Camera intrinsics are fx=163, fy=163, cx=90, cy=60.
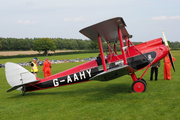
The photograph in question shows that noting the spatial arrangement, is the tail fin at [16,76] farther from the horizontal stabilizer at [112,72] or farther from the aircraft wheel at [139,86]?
the aircraft wheel at [139,86]

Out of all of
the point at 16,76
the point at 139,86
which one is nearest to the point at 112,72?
the point at 139,86

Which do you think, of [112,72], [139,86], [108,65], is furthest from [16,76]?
[139,86]

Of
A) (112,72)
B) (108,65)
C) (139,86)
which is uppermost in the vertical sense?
(108,65)

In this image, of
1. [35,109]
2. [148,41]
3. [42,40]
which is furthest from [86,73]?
[42,40]

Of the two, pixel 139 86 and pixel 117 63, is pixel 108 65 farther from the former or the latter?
pixel 139 86

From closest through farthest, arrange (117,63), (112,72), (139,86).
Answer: (112,72) → (139,86) → (117,63)

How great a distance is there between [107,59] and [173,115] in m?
3.81

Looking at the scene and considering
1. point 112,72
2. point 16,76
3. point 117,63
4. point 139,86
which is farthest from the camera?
point 16,76

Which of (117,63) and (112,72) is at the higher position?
(117,63)

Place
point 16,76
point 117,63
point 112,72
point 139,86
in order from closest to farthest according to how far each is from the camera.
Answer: point 112,72, point 139,86, point 117,63, point 16,76

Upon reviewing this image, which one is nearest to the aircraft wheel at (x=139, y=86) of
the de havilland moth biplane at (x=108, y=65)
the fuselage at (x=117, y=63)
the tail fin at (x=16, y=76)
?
the de havilland moth biplane at (x=108, y=65)

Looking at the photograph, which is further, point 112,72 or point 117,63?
point 117,63

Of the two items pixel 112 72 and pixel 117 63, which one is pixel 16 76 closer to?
pixel 112 72

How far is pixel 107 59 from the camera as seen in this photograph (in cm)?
752
